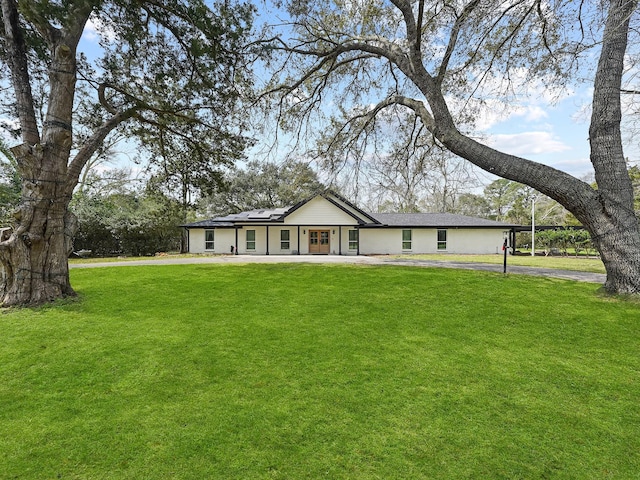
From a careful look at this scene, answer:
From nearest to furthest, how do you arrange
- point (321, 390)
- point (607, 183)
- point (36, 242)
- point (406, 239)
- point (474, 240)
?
point (321, 390), point (36, 242), point (607, 183), point (474, 240), point (406, 239)

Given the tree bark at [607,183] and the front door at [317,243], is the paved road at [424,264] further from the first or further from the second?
the front door at [317,243]

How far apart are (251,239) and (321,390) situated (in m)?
20.7

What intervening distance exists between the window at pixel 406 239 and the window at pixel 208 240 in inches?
552

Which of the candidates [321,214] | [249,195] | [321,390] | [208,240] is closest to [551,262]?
[321,214]

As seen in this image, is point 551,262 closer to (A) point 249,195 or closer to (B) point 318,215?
(B) point 318,215

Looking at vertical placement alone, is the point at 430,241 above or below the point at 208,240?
below

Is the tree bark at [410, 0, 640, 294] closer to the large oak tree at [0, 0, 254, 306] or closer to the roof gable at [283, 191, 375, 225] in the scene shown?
the large oak tree at [0, 0, 254, 306]

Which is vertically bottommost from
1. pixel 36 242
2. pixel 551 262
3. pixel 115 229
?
pixel 551 262

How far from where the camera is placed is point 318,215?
71.4 feet

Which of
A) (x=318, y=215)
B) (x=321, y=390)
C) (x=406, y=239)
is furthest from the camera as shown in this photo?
(x=406, y=239)

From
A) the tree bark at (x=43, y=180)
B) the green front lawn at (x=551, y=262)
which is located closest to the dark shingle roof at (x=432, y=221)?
the green front lawn at (x=551, y=262)

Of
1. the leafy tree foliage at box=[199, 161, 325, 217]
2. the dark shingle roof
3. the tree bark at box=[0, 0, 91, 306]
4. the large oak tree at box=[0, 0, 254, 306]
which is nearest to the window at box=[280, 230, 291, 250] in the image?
the dark shingle roof

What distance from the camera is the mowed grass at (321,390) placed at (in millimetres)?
2211

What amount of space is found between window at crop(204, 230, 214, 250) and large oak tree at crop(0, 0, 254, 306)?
14380 millimetres
